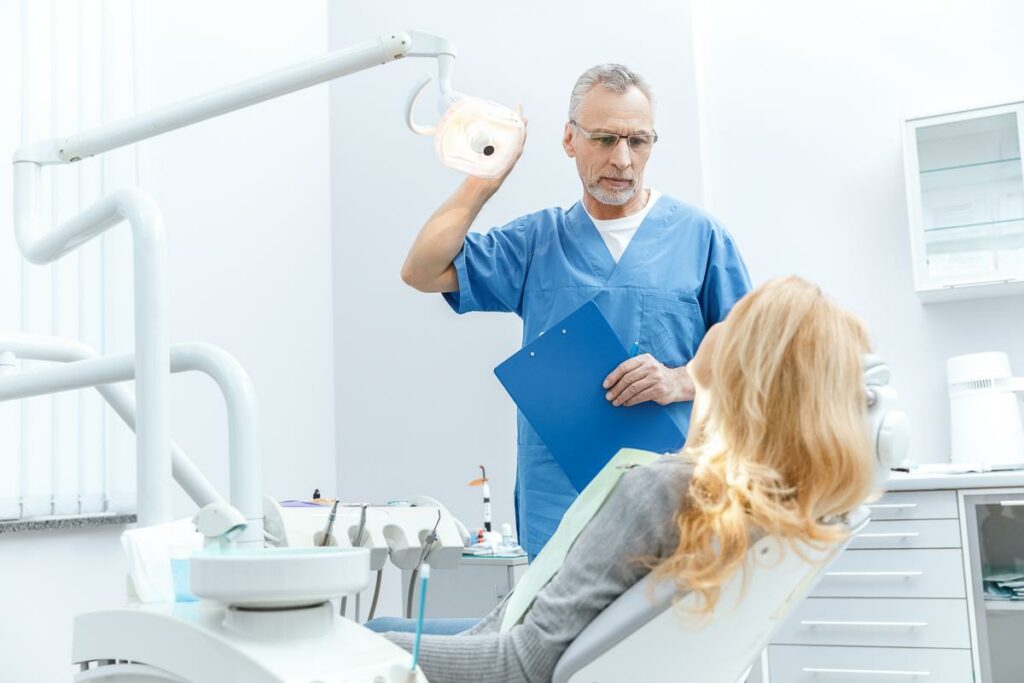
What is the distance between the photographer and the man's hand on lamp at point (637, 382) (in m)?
1.73

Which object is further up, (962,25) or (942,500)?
(962,25)

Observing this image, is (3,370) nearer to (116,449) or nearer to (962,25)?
(116,449)

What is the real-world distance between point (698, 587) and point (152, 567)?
60 centimetres

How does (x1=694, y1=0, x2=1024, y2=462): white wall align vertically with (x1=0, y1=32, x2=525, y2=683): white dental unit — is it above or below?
above

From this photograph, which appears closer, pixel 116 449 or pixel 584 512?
pixel 584 512

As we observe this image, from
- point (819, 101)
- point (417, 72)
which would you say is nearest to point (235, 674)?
point (819, 101)

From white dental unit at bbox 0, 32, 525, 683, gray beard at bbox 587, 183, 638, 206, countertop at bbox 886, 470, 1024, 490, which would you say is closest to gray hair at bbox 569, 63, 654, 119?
gray beard at bbox 587, 183, 638, 206

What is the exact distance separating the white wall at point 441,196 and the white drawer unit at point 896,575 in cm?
121

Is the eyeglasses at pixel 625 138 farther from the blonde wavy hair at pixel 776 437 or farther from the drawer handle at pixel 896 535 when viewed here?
the drawer handle at pixel 896 535

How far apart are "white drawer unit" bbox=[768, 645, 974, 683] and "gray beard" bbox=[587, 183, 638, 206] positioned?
1.42 meters

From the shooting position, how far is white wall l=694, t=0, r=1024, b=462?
3.17 meters

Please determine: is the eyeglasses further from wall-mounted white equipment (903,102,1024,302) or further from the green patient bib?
wall-mounted white equipment (903,102,1024,302)

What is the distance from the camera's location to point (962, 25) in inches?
127

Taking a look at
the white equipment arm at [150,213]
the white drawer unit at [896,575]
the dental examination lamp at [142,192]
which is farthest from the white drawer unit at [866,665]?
the white equipment arm at [150,213]
